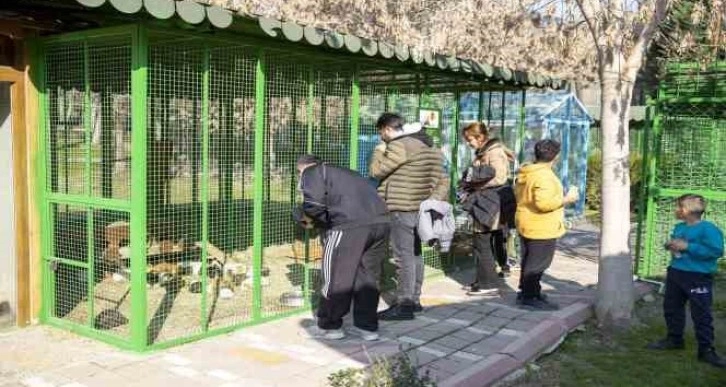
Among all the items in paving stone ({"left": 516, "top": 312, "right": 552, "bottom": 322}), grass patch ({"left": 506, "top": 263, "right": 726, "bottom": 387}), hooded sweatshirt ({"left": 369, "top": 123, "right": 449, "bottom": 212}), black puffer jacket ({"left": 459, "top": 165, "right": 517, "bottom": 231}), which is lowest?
grass patch ({"left": 506, "top": 263, "right": 726, "bottom": 387})

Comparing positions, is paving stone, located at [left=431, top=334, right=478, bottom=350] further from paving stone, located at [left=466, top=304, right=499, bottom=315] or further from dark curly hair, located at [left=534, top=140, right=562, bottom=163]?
dark curly hair, located at [left=534, top=140, right=562, bottom=163]

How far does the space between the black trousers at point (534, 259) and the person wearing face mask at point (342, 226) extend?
1570mm

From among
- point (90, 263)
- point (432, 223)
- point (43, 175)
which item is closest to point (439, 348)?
point (432, 223)

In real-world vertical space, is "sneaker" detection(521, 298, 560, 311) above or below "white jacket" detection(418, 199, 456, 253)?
below

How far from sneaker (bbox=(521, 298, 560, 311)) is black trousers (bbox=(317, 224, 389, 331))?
175cm

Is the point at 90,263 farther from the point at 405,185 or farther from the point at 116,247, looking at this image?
the point at 405,185

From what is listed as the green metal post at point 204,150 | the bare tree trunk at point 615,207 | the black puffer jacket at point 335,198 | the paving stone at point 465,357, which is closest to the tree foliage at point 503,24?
the bare tree trunk at point 615,207

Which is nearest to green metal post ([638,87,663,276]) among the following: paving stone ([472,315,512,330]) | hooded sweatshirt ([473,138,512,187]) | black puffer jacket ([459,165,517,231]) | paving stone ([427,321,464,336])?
black puffer jacket ([459,165,517,231])

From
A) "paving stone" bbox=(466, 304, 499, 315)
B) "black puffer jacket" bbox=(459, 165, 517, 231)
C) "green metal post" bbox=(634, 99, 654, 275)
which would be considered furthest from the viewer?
"green metal post" bbox=(634, 99, 654, 275)

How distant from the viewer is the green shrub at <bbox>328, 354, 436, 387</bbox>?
3.74 metres

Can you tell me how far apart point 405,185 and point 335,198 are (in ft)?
3.28

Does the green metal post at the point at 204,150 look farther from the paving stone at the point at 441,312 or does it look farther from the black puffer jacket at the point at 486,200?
the black puffer jacket at the point at 486,200

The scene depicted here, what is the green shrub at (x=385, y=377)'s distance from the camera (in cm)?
374

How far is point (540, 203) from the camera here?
5.89 m
